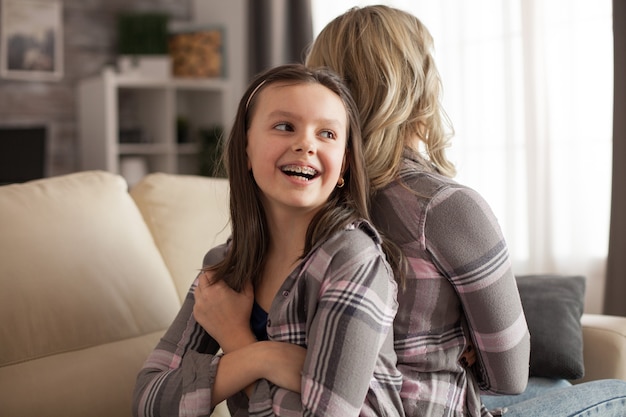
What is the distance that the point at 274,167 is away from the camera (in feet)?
3.68

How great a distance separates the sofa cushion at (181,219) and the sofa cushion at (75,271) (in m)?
0.07

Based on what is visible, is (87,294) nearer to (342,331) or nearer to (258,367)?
(258,367)

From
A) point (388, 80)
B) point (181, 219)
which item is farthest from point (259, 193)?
point (181, 219)

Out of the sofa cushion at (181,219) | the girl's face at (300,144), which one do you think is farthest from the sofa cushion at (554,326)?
the girl's face at (300,144)

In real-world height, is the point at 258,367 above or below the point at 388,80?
below

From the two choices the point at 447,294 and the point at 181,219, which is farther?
the point at 181,219

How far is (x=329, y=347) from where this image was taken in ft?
3.31

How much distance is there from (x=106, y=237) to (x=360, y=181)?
732 millimetres

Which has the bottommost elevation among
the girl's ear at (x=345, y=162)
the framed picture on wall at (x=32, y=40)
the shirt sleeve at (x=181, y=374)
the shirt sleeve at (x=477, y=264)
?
the shirt sleeve at (x=181, y=374)

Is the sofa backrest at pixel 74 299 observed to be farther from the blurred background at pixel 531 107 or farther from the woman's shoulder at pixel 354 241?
the blurred background at pixel 531 107

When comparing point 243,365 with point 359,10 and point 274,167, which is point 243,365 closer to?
point 274,167

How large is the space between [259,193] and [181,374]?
292 millimetres

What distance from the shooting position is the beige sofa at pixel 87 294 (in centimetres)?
150

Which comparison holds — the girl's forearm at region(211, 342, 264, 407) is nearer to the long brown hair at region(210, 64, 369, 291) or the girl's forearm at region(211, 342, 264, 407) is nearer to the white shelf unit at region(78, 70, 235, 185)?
the long brown hair at region(210, 64, 369, 291)
